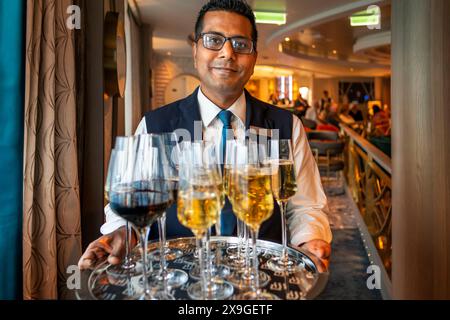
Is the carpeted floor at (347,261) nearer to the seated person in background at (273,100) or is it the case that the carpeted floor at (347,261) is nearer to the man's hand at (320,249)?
the man's hand at (320,249)

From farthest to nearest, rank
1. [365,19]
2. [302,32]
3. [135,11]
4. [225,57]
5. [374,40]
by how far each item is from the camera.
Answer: [374,40] < [302,32] < [365,19] < [135,11] < [225,57]

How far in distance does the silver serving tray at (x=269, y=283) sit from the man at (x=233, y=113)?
0.12 meters

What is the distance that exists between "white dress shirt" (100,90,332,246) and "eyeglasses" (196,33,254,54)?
10.1 inches

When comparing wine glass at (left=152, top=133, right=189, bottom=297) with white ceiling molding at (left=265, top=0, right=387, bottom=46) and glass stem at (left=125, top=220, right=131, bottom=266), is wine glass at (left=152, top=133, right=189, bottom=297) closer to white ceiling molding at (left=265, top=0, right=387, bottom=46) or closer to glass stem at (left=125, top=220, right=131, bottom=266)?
glass stem at (left=125, top=220, right=131, bottom=266)

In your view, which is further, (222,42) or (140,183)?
(222,42)

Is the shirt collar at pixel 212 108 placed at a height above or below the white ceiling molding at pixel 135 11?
below

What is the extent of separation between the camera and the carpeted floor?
281 cm

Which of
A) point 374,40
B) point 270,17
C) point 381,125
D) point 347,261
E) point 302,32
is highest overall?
point 374,40

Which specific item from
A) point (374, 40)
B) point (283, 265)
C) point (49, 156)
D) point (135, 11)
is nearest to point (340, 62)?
point (374, 40)

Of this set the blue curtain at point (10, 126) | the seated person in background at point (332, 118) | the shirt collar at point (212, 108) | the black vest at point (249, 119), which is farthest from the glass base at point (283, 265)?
the seated person in background at point (332, 118)

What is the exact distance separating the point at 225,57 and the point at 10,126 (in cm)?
85

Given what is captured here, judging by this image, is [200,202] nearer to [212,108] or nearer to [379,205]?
[212,108]

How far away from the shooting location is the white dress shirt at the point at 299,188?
1.27 m

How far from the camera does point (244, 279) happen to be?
893mm
